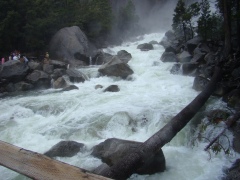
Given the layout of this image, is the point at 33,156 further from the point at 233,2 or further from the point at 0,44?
the point at 0,44

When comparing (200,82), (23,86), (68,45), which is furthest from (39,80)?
(200,82)

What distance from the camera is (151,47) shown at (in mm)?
24984

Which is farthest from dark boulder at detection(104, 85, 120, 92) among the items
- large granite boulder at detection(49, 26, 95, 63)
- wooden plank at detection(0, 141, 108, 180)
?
wooden plank at detection(0, 141, 108, 180)

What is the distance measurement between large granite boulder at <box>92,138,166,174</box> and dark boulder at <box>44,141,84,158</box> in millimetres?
853

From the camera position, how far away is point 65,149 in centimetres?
748

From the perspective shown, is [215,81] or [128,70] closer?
[215,81]

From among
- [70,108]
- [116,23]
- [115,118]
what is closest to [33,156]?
[115,118]

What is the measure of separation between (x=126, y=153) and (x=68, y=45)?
16845 millimetres

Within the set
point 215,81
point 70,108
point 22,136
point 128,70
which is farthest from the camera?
point 128,70

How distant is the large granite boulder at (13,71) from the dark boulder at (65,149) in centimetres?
983

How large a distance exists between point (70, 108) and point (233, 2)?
10611 millimetres

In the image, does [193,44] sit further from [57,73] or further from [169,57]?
[57,73]

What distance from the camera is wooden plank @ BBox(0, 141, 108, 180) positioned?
194 centimetres

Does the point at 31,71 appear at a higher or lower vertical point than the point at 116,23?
lower
